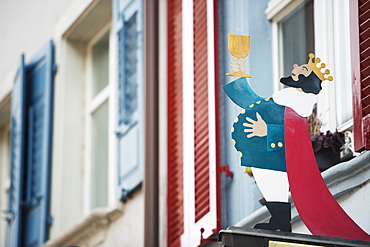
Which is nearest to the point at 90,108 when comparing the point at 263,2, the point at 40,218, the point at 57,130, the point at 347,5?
the point at 57,130

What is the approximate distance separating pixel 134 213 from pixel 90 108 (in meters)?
2.11

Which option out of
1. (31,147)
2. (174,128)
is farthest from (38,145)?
(174,128)

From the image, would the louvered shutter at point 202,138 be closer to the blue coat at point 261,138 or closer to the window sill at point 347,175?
the window sill at point 347,175

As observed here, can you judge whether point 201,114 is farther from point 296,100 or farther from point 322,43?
point 296,100

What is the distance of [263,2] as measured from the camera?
20.4ft

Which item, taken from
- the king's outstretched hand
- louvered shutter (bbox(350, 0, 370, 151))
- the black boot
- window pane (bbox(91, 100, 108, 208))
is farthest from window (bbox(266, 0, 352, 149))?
window pane (bbox(91, 100, 108, 208))

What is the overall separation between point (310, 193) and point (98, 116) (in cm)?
482

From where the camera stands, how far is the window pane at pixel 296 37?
18.9 ft

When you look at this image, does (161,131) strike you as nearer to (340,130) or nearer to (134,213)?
(134,213)

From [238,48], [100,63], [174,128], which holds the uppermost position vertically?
[100,63]

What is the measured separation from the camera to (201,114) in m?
6.31

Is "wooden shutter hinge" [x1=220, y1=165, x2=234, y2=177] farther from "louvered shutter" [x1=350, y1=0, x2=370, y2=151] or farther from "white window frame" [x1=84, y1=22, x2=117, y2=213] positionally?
"white window frame" [x1=84, y1=22, x2=117, y2=213]

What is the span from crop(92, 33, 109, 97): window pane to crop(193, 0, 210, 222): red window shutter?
9.04 feet

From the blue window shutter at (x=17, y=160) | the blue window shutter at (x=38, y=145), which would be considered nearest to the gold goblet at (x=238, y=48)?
the blue window shutter at (x=38, y=145)
